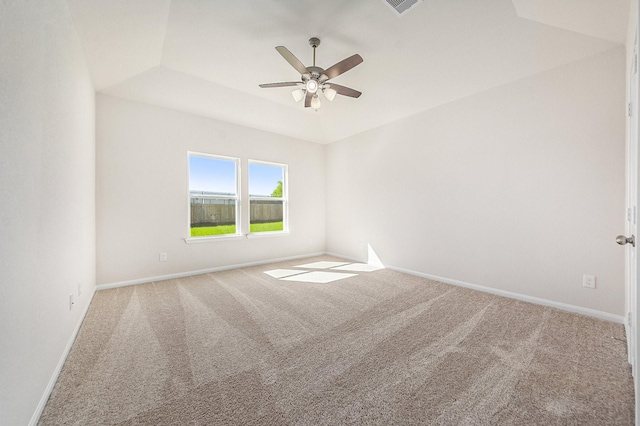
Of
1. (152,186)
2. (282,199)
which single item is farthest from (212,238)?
(282,199)

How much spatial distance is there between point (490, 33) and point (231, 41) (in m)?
2.82

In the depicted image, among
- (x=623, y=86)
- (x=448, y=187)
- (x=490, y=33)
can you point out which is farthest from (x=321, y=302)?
(x=623, y=86)

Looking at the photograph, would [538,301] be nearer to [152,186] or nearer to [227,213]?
[227,213]

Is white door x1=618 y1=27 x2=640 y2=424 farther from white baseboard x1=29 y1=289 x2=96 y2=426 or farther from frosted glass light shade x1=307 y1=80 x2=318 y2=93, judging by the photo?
white baseboard x1=29 y1=289 x2=96 y2=426

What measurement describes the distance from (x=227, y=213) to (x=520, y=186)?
4436 mm

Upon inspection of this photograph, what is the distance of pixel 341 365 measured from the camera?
177 cm

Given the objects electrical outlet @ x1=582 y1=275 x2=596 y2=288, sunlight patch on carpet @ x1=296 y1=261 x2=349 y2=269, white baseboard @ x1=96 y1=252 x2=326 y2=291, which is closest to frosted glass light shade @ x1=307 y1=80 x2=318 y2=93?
sunlight patch on carpet @ x1=296 y1=261 x2=349 y2=269

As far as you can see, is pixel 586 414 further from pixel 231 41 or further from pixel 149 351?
pixel 231 41

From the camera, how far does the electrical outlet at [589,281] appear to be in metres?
2.55

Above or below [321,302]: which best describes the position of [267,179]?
above

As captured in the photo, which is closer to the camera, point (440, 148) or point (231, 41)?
point (231, 41)

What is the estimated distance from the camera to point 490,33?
2.61 meters

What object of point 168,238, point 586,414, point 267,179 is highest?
point 267,179

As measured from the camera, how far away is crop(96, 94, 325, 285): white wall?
11.3 ft
